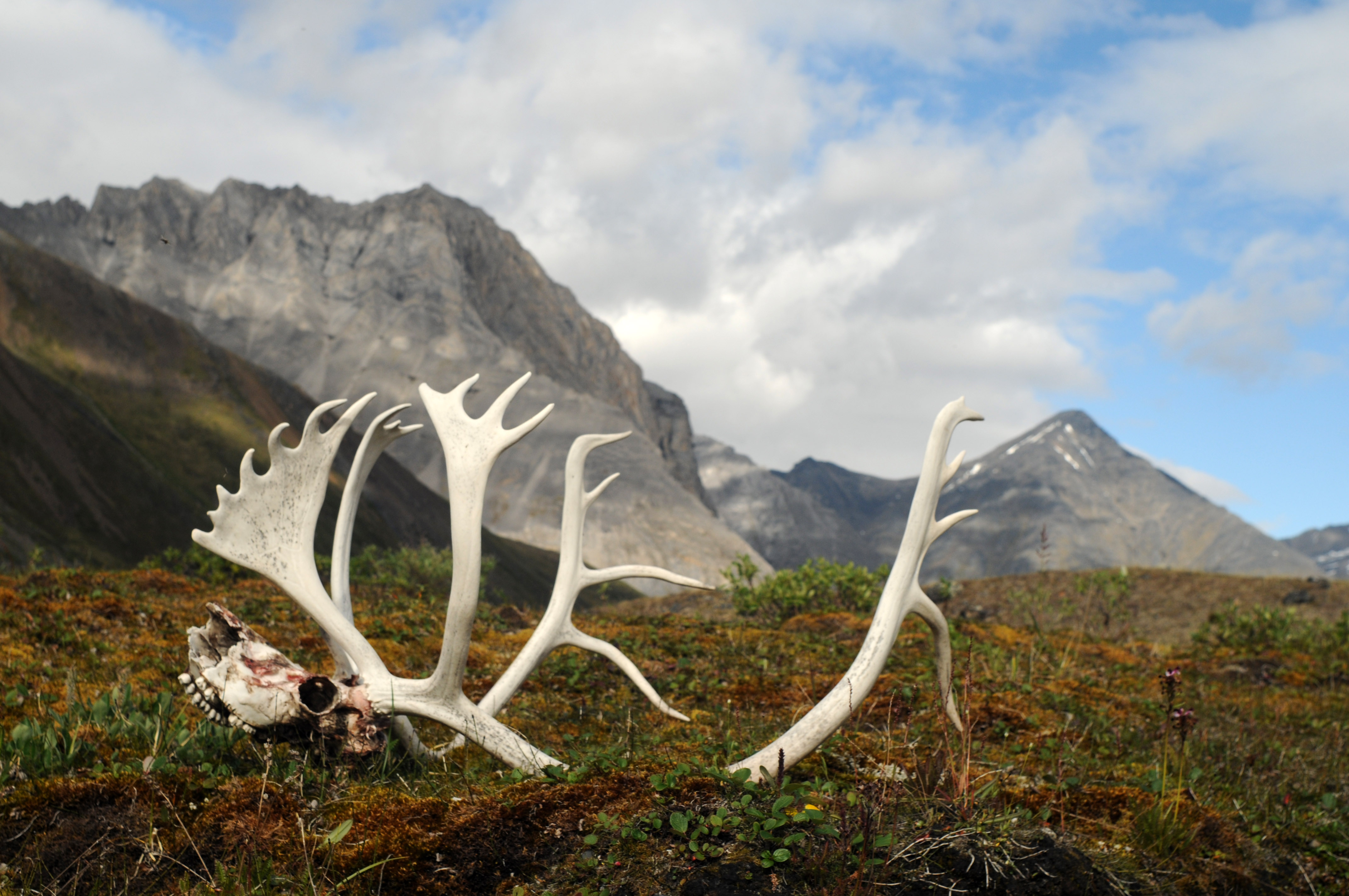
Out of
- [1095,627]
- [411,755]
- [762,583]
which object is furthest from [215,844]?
[1095,627]

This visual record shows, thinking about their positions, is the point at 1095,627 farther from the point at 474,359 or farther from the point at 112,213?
the point at 112,213

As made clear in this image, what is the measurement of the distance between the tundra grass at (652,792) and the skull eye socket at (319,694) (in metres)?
0.27

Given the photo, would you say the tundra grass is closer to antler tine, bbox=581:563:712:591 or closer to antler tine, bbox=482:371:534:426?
antler tine, bbox=581:563:712:591

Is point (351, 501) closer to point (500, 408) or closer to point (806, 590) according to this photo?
point (500, 408)

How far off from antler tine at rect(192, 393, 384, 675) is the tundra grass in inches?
27.3

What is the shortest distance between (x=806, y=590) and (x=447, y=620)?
369 inches

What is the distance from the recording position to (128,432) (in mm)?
66812

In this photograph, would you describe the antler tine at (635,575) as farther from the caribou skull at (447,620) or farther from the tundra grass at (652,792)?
the tundra grass at (652,792)

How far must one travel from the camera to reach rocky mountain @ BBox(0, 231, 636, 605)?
48188mm

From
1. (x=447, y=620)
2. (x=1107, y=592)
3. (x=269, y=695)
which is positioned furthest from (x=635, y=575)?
(x=1107, y=592)

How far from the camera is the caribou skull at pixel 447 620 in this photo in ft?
14.1

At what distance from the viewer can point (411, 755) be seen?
4.64 metres

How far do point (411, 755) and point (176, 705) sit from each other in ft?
6.49

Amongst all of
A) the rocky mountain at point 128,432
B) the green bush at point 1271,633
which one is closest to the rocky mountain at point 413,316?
the rocky mountain at point 128,432
